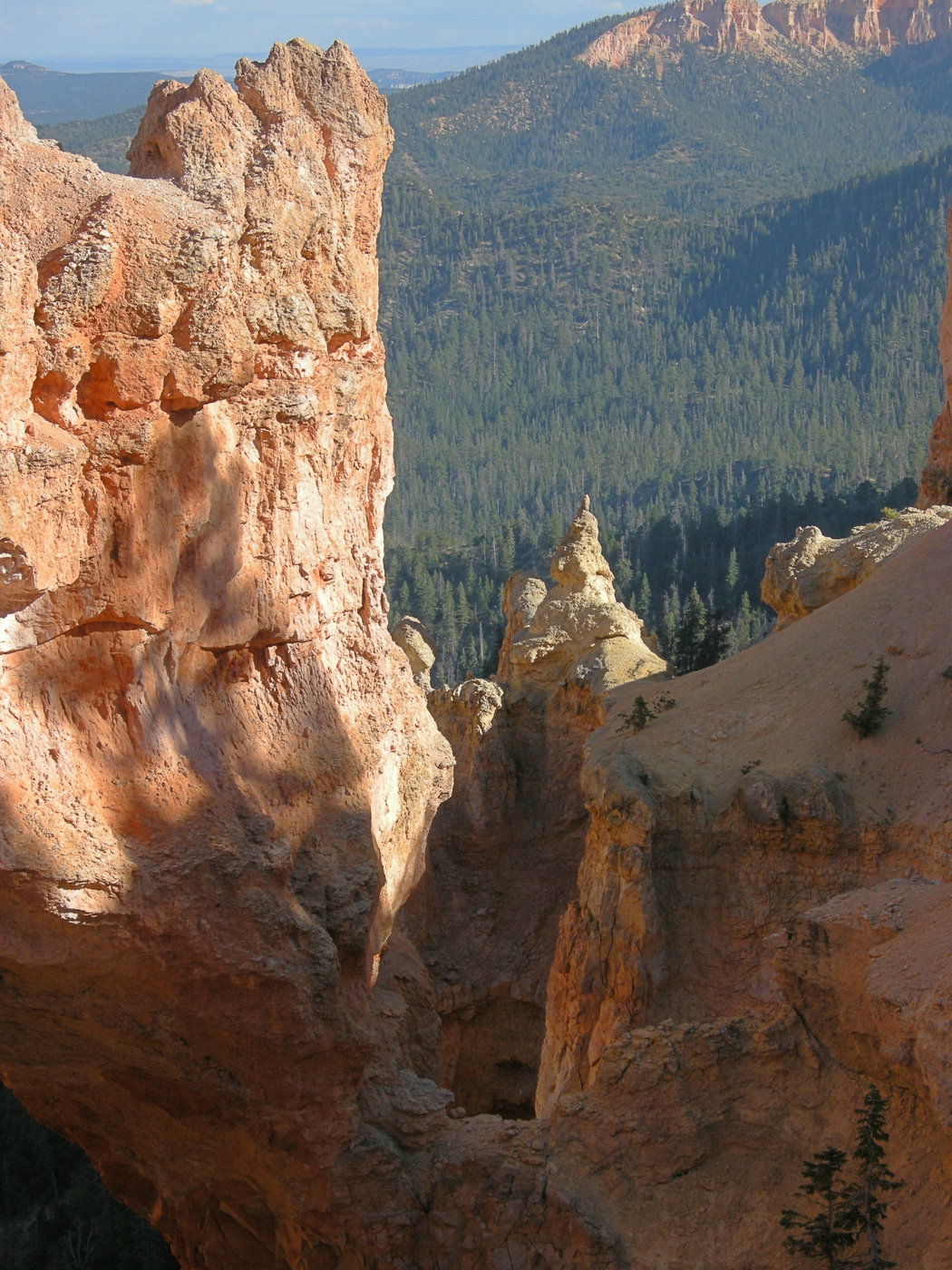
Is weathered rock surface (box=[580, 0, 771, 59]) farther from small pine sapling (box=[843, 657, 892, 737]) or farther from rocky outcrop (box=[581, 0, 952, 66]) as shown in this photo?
small pine sapling (box=[843, 657, 892, 737])

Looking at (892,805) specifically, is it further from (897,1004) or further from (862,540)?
(862,540)

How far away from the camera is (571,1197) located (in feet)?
33.7

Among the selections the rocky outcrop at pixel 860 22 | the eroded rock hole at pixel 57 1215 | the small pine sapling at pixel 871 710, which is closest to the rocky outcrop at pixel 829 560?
the small pine sapling at pixel 871 710

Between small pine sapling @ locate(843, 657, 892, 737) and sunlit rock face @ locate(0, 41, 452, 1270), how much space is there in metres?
5.81

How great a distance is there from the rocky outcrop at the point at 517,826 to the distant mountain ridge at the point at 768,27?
18335cm

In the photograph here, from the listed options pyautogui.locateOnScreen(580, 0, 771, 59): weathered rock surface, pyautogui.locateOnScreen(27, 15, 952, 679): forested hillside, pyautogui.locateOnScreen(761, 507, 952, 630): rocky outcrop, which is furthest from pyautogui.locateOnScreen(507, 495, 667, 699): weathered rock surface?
pyautogui.locateOnScreen(580, 0, 771, 59): weathered rock surface

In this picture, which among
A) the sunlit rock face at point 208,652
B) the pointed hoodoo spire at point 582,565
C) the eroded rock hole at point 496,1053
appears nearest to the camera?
the sunlit rock face at point 208,652

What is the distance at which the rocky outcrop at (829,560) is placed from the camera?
19766 millimetres

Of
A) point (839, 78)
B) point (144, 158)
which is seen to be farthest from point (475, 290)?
point (144, 158)

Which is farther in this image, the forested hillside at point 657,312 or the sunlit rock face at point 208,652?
the forested hillside at point 657,312

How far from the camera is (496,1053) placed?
21.0m

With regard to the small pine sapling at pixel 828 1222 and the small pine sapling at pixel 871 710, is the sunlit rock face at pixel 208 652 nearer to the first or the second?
the small pine sapling at pixel 828 1222

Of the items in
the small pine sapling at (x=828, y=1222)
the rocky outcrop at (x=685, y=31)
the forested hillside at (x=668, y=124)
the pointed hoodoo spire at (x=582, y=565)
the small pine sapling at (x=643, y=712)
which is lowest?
the small pine sapling at (x=828, y=1222)

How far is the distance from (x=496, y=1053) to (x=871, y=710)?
31.0 feet
